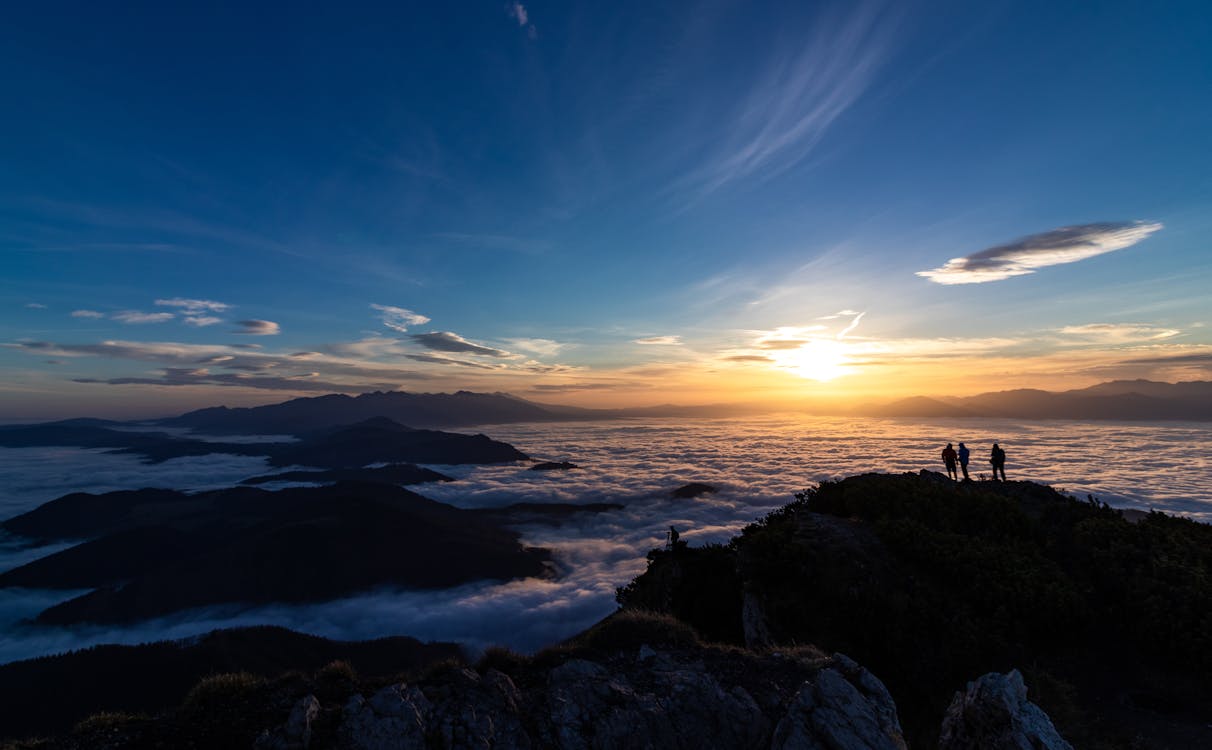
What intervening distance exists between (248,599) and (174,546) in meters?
46.4

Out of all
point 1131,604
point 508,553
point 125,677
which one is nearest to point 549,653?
point 1131,604

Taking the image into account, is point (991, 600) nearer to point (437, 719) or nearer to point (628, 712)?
point (628, 712)

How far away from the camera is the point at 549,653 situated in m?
9.37

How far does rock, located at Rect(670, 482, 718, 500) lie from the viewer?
11800 cm

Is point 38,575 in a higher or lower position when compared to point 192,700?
lower

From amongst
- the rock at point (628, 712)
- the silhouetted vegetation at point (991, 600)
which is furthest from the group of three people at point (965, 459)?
the rock at point (628, 712)

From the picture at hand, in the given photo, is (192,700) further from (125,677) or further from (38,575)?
(38,575)

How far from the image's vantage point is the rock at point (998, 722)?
671cm

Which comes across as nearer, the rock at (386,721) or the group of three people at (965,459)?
the rock at (386,721)

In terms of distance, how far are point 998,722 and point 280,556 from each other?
133104mm

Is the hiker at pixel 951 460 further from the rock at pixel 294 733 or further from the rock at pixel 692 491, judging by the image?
the rock at pixel 692 491

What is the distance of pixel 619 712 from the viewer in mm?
7316

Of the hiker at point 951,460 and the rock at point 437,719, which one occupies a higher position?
the hiker at point 951,460

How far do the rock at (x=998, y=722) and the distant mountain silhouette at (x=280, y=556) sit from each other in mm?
99926
